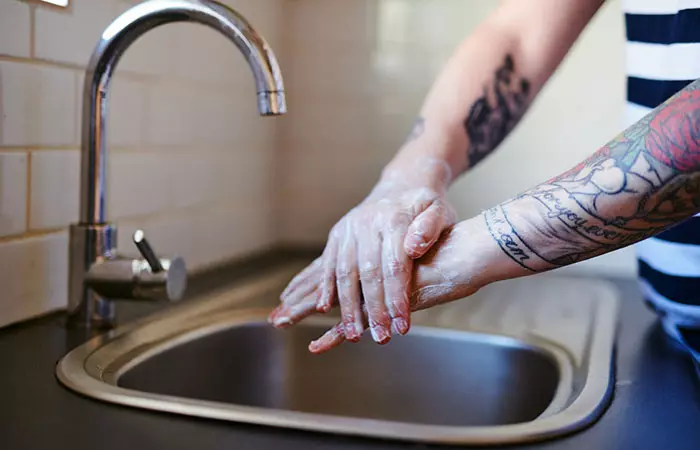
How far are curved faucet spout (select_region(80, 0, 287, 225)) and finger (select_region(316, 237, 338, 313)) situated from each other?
143mm

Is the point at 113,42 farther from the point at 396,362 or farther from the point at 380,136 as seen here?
the point at 380,136

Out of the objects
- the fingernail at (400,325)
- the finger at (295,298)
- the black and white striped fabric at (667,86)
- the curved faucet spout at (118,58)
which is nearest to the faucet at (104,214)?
the curved faucet spout at (118,58)

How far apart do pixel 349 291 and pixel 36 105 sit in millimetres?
387

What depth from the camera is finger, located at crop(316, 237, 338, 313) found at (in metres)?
0.76

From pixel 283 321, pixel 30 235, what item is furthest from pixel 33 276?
pixel 283 321

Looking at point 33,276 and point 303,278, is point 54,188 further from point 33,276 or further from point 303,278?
point 303,278

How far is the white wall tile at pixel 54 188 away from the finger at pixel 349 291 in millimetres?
340

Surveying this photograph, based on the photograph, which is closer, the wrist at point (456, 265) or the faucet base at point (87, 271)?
the wrist at point (456, 265)

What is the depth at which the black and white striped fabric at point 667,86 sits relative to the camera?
2.72ft

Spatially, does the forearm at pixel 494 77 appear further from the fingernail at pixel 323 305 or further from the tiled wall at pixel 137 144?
the tiled wall at pixel 137 144

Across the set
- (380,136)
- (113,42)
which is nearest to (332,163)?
(380,136)

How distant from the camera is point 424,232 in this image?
705mm

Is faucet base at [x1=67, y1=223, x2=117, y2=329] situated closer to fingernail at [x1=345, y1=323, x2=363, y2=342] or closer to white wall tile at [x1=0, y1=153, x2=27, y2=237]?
white wall tile at [x1=0, y1=153, x2=27, y2=237]

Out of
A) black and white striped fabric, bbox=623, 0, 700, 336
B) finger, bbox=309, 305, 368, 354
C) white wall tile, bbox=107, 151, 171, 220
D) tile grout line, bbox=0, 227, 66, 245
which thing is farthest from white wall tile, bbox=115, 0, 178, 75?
black and white striped fabric, bbox=623, 0, 700, 336
